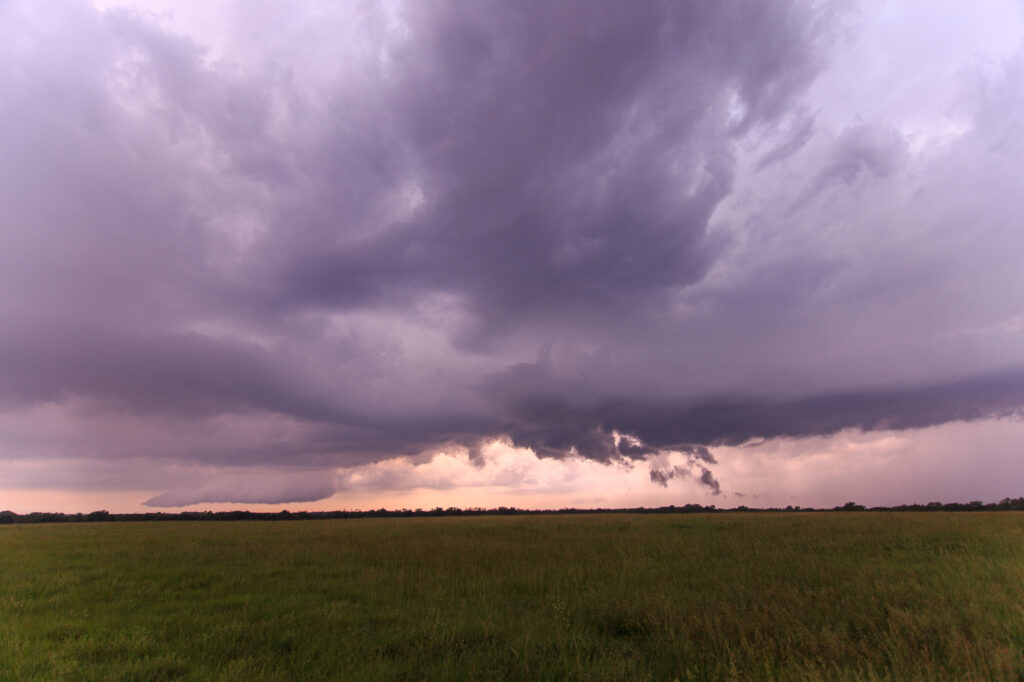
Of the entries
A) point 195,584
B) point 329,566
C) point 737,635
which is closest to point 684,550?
point 737,635

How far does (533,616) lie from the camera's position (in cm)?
1223

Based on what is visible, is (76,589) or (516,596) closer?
(516,596)

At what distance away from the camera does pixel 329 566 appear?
2070 cm

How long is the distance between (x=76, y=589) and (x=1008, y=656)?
71.8 feet

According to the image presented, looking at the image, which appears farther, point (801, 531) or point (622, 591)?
point (801, 531)

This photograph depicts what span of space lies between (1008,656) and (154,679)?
13.3 metres

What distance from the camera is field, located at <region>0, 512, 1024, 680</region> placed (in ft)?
28.9

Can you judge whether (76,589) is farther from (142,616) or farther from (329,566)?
(329,566)

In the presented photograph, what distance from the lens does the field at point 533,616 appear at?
8.80 m

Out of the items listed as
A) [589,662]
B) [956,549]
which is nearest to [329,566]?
[589,662]

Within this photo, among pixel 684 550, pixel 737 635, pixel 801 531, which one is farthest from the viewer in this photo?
pixel 801 531

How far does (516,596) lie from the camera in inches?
576

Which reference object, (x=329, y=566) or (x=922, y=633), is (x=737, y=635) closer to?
(x=922, y=633)

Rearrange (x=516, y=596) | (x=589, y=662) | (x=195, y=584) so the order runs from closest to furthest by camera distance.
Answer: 1. (x=589, y=662)
2. (x=516, y=596)
3. (x=195, y=584)
